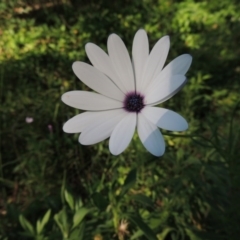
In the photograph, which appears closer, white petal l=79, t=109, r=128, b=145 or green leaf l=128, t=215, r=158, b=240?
white petal l=79, t=109, r=128, b=145

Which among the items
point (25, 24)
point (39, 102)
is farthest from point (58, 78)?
point (25, 24)

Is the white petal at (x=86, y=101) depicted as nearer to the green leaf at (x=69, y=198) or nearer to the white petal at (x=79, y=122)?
the white petal at (x=79, y=122)

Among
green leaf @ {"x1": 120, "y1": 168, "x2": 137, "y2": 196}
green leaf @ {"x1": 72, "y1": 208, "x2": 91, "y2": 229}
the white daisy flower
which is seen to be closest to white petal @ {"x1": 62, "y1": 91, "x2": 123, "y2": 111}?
the white daisy flower

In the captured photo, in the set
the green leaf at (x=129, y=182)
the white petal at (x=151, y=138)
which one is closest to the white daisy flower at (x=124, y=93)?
the white petal at (x=151, y=138)

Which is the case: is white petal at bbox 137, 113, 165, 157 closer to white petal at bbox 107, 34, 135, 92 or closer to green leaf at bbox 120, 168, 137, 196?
white petal at bbox 107, 34, 135, 92

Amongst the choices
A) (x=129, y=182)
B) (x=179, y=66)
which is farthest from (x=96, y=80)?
(x=129, y=182)

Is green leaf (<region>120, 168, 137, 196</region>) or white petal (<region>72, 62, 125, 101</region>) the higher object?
white petal (<region>72, 62, 125, 101</region>)

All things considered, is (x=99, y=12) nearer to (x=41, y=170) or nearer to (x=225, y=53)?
(x=225, y=53)
